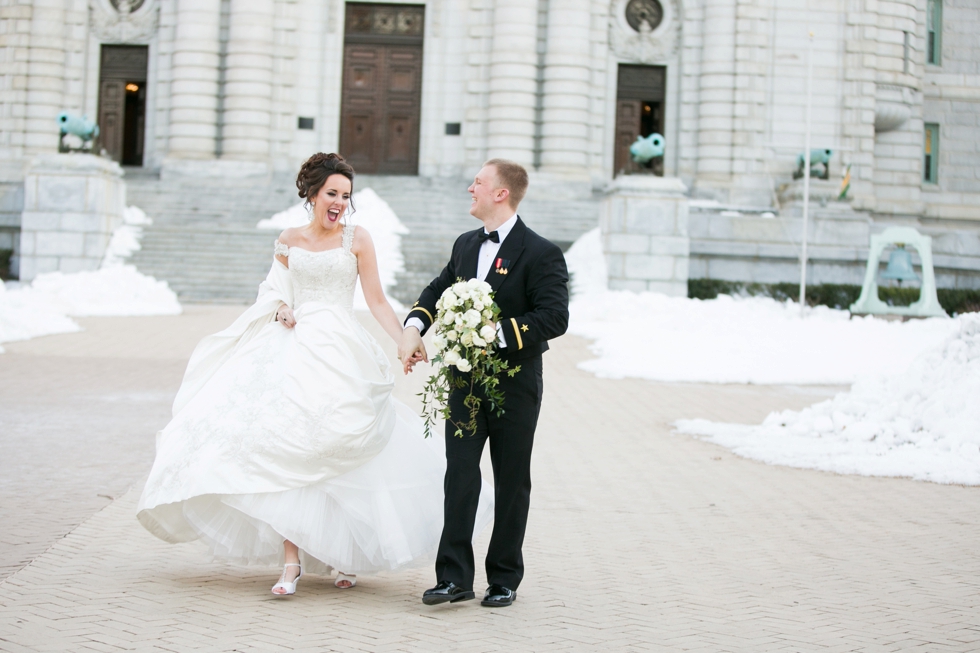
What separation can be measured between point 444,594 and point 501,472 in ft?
2.10

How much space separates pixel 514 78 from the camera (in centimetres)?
3209

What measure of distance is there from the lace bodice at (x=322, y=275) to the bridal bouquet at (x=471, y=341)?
746 millimetres

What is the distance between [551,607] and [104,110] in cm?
3295

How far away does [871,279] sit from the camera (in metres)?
21.5

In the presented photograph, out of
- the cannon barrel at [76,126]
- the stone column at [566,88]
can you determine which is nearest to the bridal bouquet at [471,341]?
the cannon barrel at [76,126]

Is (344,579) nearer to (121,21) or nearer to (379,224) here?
(379,224)

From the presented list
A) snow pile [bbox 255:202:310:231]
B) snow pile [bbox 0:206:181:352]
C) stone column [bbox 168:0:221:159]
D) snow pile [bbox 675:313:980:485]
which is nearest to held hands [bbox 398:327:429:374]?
snow pile [bbox 675:313:980:485]

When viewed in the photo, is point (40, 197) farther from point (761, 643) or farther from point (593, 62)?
point (761, 643)

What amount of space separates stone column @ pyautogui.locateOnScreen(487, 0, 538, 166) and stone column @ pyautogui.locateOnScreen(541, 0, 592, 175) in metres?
0.51

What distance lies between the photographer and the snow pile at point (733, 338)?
14953 mm

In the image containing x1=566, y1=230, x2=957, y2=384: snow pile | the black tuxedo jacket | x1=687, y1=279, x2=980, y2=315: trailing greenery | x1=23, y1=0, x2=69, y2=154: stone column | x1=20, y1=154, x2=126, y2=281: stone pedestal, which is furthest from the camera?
x1=23, y1=0, x2=69, y2=154: stone column

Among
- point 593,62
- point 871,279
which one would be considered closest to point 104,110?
point 593,62

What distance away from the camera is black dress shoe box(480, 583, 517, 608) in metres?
5.16

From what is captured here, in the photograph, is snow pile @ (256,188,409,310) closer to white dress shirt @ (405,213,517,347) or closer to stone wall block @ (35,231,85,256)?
stone wall block @ (35,231,85,256)
